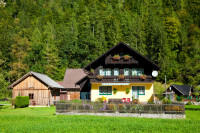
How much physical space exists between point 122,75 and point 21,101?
48.7ft

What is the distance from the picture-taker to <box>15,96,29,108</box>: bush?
33.5 m

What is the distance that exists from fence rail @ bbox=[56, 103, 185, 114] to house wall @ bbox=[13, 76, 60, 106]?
1410 centimetres

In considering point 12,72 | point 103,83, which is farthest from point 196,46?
point 12,72

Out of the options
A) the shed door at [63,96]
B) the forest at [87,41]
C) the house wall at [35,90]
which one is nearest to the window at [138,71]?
the house wall at [35,90]

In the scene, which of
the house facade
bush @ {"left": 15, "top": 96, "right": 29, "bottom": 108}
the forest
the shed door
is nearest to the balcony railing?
the house facade

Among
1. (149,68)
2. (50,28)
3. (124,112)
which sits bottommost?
(124,112)

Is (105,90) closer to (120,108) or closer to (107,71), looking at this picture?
(107,71)

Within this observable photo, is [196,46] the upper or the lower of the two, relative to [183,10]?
lower

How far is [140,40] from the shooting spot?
70.6 metres

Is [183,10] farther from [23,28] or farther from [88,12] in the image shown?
[23,28]

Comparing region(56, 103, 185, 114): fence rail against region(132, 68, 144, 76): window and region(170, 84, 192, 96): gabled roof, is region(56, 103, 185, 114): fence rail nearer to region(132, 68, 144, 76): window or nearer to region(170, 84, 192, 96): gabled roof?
region(132, 68, 144, 76): window

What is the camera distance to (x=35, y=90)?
38.3 m

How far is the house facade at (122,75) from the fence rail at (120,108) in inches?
398

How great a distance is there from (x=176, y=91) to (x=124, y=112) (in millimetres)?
34733
